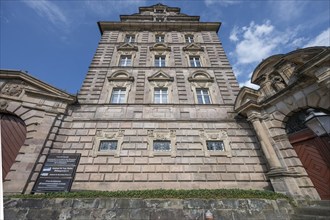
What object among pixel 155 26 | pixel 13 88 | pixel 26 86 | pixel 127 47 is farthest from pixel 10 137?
pixel 155 26

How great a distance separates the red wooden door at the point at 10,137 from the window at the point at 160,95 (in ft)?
26.5

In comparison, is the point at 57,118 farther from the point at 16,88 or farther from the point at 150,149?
the point at 150,149

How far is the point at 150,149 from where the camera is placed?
9430 millimetres

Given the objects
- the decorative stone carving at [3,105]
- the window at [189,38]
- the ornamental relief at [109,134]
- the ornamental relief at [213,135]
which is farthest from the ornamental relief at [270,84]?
the decorative stone carving at [3,105]

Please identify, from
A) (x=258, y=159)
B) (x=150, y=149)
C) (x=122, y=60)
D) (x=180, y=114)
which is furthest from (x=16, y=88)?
(x=258, y=159)

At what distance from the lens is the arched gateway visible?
7.34m

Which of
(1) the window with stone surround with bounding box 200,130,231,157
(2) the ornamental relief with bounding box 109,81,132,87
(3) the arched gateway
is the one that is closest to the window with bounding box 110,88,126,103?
(2) the ornamental relief with bounding box 109,81,132,87

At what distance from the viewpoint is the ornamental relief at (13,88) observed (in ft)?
32.6

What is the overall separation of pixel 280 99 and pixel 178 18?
56.5ft

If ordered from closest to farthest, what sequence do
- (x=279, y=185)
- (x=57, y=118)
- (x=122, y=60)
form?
1. (x=279, y=185)
2. (x=57, y=118)
3. (x=122, y=60)

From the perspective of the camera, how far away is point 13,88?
10148mm

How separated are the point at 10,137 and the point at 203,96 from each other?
12.1m

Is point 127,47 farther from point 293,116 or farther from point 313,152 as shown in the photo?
point 313,152

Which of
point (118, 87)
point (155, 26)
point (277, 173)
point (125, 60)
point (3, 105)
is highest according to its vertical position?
point (155, 26)
